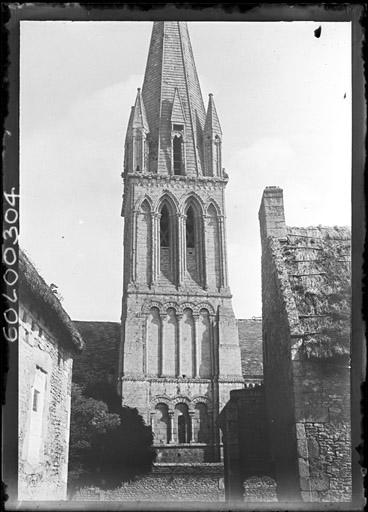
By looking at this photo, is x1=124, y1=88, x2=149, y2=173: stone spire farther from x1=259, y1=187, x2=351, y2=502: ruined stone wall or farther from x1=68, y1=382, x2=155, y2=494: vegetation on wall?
x1=259, y1=187, x2=351, y2=502: ruined stone wall

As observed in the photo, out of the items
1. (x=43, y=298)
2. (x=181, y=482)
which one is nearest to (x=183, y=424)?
(x=181, y=482)

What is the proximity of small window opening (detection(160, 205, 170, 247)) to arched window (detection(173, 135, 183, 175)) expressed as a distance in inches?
122

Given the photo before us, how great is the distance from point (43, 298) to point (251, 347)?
135 ft

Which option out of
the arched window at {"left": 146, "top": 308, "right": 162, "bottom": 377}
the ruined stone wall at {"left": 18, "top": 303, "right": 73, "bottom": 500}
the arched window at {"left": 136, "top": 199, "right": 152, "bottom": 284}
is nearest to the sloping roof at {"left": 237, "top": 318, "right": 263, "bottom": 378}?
the arched window at {"left": 146, "top": 308, "right": 162, "bottom": 377}

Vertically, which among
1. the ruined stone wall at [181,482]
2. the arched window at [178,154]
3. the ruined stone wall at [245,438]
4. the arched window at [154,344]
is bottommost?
the ruined stone wall at [181,482]

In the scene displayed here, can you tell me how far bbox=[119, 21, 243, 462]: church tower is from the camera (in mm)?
41500

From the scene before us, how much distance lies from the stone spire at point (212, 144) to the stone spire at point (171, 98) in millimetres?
536

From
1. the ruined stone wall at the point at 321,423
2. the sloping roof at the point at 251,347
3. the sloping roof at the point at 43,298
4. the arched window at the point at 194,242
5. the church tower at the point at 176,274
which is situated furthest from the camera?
the sloping roof at the point at 251,347

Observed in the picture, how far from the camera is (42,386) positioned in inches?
425

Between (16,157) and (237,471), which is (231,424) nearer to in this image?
(237,471)

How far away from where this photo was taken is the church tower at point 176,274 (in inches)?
1634

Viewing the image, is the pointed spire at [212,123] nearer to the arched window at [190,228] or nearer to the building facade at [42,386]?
the arched window at [190,228]

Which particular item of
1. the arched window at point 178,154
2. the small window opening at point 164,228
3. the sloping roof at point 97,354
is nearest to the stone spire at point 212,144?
the arched window at point 178,154

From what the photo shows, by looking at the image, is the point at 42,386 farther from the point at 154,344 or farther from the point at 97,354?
the point at 97,354
